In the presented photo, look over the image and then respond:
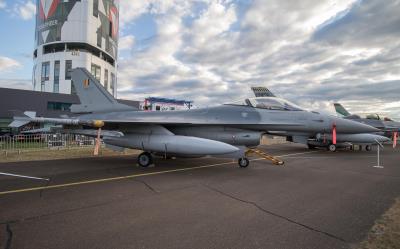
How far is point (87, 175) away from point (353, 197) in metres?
6.61

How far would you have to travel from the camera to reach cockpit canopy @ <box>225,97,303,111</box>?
843cm

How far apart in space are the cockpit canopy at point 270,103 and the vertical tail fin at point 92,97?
5066 mm

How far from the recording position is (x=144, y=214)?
3867mm

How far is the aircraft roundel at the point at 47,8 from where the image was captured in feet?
146

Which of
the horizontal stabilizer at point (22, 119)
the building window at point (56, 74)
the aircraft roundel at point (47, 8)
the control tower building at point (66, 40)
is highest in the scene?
the aircraft roundel at point (47, 8)

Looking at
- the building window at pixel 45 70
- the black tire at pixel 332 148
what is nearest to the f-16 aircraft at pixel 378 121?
the black tire at pixel 332 148

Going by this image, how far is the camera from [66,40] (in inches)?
1738

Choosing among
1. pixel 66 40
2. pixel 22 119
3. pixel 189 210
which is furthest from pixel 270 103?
pixel 66 40

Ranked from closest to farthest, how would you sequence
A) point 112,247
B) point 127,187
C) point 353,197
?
point 112,247
point 353,197
point 127,187

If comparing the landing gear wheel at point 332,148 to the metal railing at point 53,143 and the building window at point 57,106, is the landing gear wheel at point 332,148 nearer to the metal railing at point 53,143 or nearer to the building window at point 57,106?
the metal railing at point 53,143

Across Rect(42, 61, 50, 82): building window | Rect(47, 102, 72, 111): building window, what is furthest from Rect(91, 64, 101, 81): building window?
Rect(47, 102, 72, 111): building window

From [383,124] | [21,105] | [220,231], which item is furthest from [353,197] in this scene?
[21,105]

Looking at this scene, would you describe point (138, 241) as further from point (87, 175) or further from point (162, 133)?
point (162, 133)

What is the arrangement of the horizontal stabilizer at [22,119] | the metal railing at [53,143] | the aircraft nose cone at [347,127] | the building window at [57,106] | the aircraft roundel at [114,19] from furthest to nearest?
the aircraft roundel at [114,19], the building window at [57,106], the metal railing at [53,143], the aircraft nose cone at [347,127], the horizontal stabilizer at [22,119]
